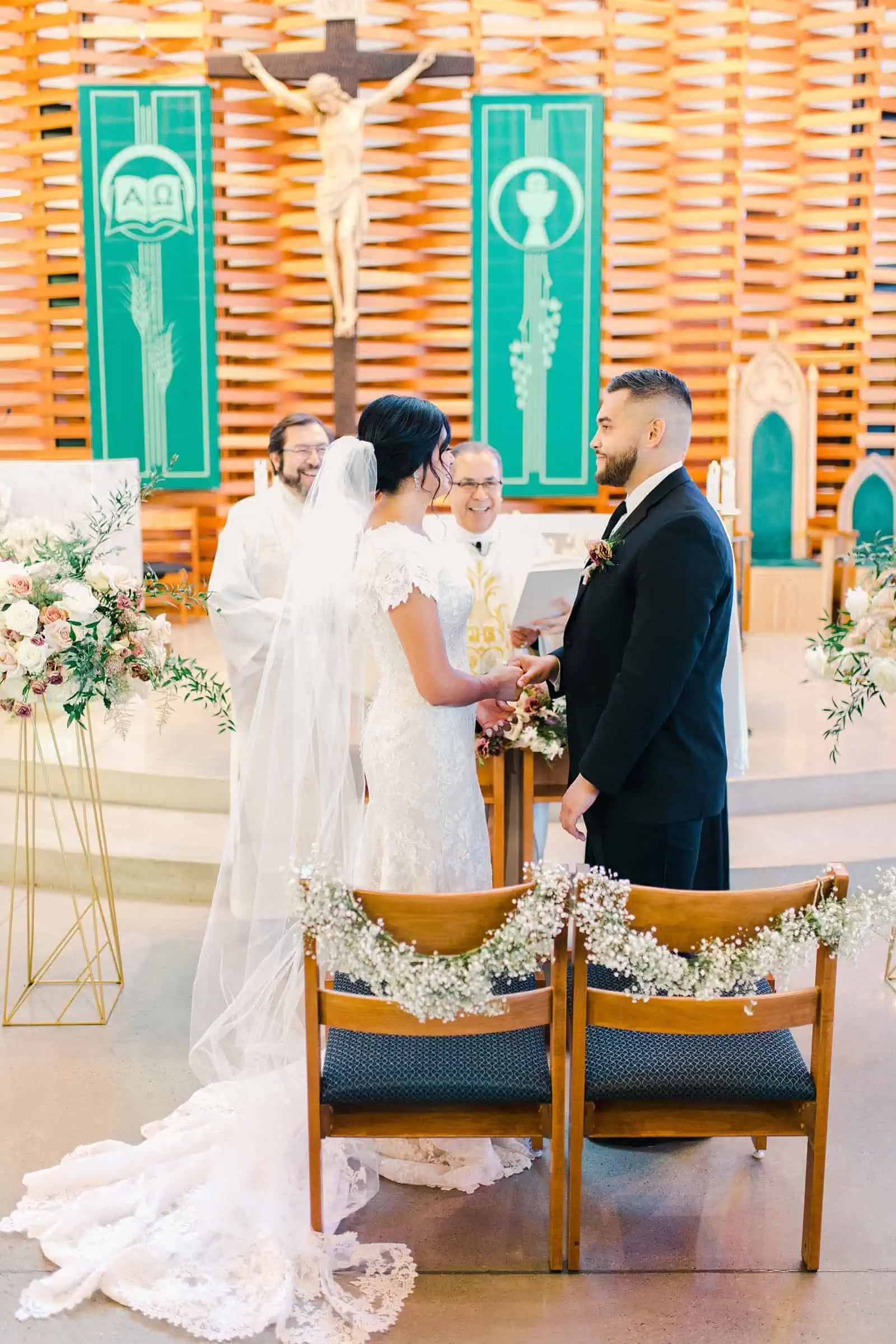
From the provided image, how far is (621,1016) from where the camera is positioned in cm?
246

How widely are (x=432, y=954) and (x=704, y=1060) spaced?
1.92 ft

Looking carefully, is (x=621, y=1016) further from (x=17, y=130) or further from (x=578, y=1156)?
(x=17, y=130)

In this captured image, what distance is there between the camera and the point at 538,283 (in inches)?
322

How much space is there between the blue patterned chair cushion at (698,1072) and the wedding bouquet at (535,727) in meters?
0.91

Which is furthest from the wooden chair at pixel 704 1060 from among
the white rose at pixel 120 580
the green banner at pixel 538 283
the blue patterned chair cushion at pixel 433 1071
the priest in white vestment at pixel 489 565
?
the green banner at pixel 538 283

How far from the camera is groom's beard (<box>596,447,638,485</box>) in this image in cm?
284

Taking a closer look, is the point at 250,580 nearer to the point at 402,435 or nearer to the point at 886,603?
the point at 402,435

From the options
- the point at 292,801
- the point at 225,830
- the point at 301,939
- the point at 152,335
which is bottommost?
the point at 225,830

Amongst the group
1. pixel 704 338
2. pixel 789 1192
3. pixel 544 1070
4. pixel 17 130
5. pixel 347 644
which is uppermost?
pixel 17 130

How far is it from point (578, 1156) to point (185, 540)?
22.5 feet

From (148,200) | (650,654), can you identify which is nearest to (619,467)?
(650,654)

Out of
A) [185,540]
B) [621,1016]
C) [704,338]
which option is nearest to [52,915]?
[621,1016]

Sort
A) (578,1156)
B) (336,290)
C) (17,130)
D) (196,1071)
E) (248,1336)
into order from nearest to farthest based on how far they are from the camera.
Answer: (248,1336), (578,1156), (196,1071), (336,290), (17,130)

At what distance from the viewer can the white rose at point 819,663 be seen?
11.4ft
